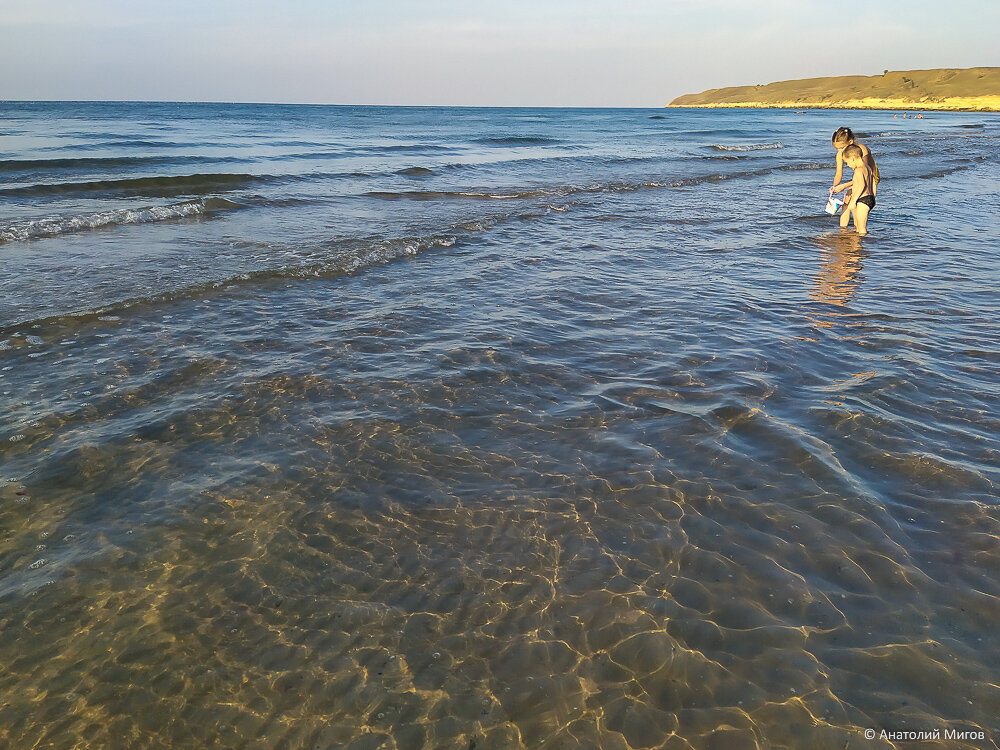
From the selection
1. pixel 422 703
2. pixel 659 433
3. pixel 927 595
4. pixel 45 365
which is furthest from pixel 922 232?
pixel 45 365

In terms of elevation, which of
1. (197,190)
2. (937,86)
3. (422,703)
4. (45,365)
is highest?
(937,86)

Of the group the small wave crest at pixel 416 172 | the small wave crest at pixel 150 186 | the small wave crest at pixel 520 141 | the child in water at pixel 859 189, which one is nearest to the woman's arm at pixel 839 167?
the child in water at pixel 859 189

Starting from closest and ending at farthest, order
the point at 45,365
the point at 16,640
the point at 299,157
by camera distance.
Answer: the point at 16,640 < the point at 45,365 < the point at 299,157

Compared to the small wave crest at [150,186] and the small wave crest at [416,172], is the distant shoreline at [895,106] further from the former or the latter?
the small wave crest at [150,186]

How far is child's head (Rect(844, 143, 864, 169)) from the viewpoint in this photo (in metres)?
11.2

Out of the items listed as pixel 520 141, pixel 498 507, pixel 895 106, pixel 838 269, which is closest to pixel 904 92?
pixel 895 106

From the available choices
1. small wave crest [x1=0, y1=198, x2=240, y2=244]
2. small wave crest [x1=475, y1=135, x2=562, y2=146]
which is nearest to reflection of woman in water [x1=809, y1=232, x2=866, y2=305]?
small wave crest [x1=0, y1=198, x2=240, y2=244]

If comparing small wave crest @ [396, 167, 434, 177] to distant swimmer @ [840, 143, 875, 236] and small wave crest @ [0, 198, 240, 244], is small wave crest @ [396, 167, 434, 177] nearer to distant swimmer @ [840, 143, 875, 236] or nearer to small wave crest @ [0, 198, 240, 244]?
small wave crest @ [0, 198, 240, 244]

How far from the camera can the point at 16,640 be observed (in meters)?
3.00

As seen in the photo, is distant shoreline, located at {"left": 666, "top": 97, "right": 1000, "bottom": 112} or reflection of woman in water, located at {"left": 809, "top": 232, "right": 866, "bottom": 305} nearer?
reflection of woman in water, located at {"left": 809, "top": 232, "right": 866, "bottom": 305}

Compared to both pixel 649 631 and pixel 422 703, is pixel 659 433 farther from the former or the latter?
pixel 422 703

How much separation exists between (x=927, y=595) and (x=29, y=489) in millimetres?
5397

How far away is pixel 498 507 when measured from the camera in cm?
395

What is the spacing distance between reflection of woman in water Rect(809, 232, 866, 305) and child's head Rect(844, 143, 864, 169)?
1382 mm
